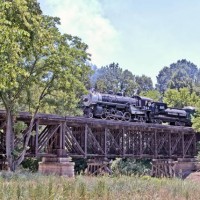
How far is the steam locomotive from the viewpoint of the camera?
117 ft

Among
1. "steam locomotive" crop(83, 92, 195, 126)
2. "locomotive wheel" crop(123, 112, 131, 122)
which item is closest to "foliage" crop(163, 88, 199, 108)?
"steam locomotive" crop(83, 92, 195, 126)

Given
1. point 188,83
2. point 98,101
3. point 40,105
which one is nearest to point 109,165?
point 98,101

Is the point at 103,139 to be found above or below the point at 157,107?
below

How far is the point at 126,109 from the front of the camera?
38844 mm

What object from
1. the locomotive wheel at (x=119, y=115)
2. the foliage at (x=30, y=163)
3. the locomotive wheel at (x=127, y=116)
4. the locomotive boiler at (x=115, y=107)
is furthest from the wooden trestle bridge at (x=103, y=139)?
the foliage at (x=30, y=163)

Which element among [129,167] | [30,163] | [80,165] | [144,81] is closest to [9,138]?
[129,167]

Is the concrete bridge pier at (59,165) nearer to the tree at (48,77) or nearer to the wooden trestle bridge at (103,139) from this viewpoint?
the wooden trestle bridge at (103,139)

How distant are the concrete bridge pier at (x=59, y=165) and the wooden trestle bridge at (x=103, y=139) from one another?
0.35m

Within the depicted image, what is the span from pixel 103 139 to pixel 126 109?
4.62 metres

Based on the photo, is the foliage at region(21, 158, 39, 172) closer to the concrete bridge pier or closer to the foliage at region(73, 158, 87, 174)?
the foliage at region(73, 158, 87, 174)

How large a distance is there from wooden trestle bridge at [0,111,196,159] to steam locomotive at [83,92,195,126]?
58.5 inches

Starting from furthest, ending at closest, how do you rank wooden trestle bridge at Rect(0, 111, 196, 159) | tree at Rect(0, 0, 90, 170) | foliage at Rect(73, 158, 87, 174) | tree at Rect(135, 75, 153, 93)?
tree at Rect(135, 75, 153, 93)
foliage at Rect(73, 158, 87, 174)
wooden trestle bridge at Rect(0, 111, 196, 159)
tree at Rect(0, 0, 90, 170)

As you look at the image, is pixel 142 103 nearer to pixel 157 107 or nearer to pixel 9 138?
pixel 157 107

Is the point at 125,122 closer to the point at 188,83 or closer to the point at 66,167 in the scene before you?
the point at 66,167
